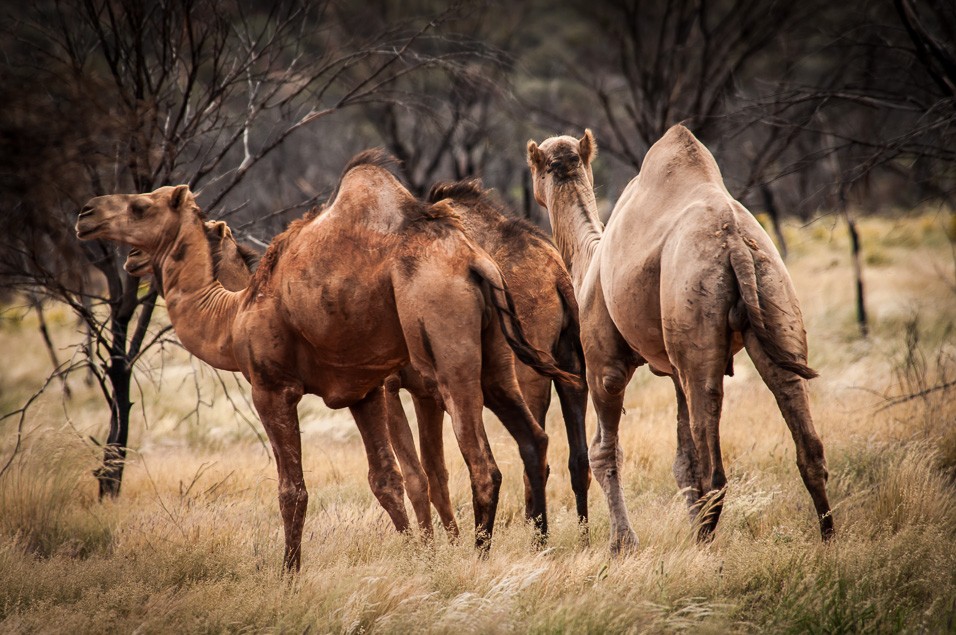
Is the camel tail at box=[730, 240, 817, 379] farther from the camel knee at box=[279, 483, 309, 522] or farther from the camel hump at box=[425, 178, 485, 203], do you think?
the camel knee at box=[279, 483, 309, 522]

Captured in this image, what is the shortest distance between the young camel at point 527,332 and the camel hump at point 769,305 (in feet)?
6.09

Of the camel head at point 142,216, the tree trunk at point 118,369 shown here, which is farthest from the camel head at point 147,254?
the tree trunk at point 118,369

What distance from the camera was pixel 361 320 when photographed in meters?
5.29

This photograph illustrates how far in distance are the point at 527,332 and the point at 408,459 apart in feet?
3.82

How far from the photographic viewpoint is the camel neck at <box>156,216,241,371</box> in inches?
231

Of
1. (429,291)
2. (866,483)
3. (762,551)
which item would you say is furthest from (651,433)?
(429,291)

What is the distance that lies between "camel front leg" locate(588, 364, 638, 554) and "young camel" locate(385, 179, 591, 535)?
0.95 feet

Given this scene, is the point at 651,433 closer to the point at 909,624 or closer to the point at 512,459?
the point at 512,459

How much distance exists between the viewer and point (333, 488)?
8039mm

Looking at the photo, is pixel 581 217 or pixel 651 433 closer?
pixel 581 217

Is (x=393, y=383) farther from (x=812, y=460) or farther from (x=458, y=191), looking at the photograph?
(x=812, y=460)

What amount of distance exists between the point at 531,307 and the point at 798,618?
2.73 meters

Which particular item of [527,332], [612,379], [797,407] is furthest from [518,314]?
[797,407]

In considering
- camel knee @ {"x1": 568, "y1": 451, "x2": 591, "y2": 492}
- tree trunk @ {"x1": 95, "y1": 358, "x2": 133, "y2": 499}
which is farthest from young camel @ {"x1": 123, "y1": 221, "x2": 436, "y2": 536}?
tree trunk @ {"x1": 95, "y1": 358, "x2": 133, "y2": 499}
